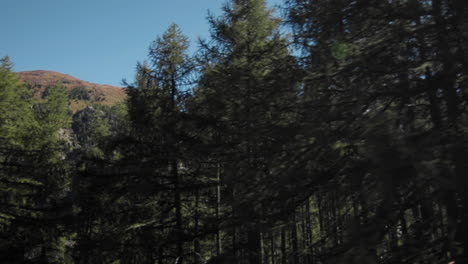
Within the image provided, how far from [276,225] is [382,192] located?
1892 millimetres

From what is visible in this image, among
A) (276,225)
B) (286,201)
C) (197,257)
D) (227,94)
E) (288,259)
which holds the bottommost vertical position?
(197,257)

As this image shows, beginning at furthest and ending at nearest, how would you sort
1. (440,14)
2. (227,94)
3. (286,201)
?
(227,94)
(286,201)
(440,14)

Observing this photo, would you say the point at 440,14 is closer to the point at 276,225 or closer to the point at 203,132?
the point at 276,225

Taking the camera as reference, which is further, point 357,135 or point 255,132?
point 255,132

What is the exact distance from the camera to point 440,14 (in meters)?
4.57

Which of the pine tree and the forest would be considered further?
the pine tree

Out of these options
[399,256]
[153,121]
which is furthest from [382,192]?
[153,121]

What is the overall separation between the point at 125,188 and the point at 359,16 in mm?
9215

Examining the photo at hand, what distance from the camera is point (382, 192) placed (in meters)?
3.27

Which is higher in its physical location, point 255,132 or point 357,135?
point 255,132

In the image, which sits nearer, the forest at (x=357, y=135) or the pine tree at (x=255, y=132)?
the forest at (x=357, y=135)

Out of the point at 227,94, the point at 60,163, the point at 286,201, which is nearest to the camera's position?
the point at 286,201

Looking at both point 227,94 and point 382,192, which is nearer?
point 382,192

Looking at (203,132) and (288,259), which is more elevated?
(203,132)
